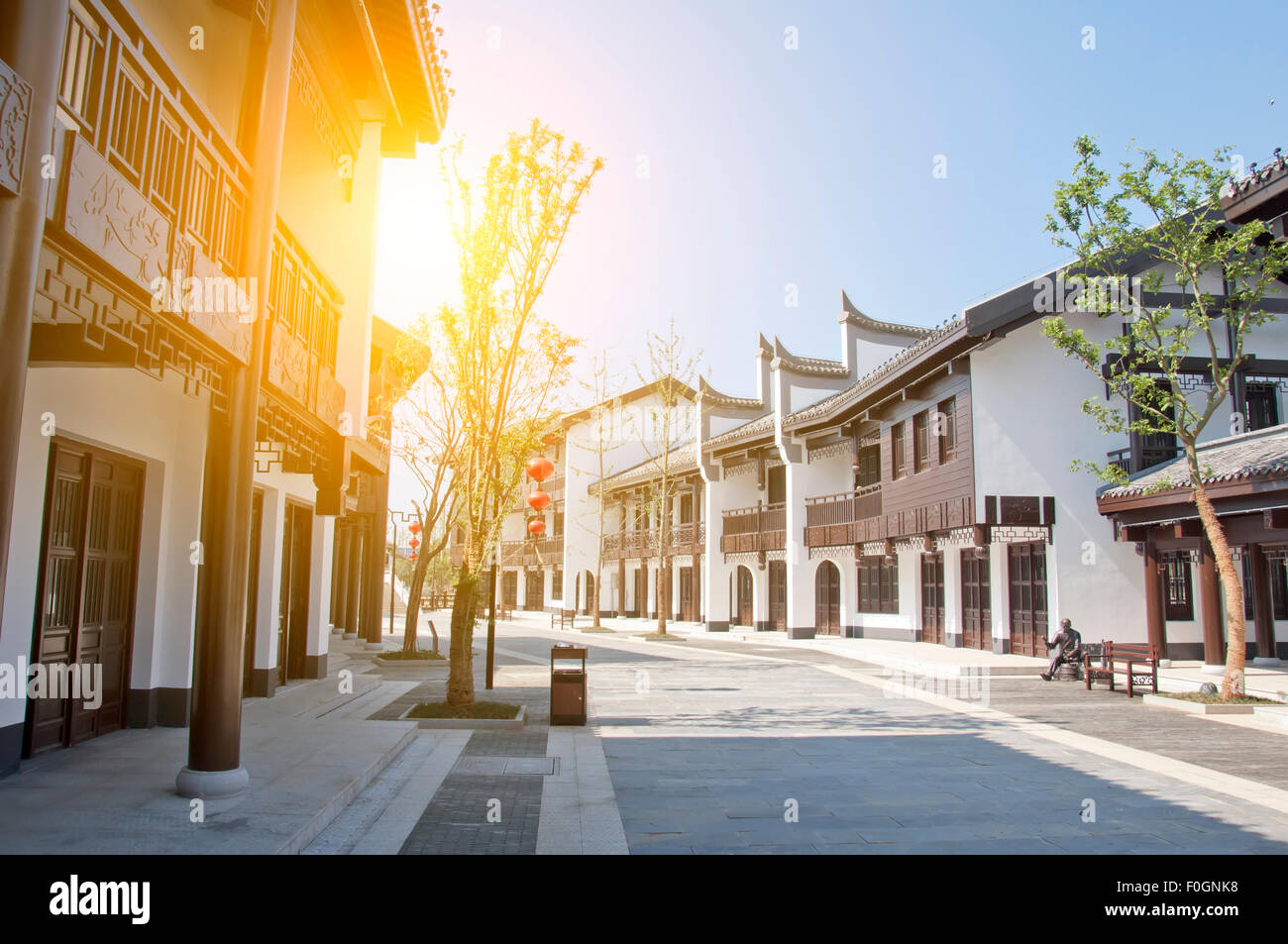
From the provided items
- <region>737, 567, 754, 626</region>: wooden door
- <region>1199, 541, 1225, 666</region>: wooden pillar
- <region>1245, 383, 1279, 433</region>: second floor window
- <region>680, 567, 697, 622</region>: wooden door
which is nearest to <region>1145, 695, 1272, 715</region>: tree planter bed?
<region>1199, 541, 1225, 666</region>: wooden pillar

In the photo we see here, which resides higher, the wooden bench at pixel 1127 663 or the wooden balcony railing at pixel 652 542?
the wooden balcony railing at pixel 652 542

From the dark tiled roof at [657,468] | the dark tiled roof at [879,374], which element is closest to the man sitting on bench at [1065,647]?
the dark tiled roof at [879,374]

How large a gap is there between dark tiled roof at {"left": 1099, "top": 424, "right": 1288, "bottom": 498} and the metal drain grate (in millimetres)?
11379

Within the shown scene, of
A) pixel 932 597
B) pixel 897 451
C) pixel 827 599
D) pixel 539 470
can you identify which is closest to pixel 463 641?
pixel 539 470

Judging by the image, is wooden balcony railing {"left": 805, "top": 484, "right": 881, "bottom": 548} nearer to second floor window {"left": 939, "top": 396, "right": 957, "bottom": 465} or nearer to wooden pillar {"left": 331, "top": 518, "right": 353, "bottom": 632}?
second floor window {"left": 939, "top": 396, "right": 957, "bottom": 465}

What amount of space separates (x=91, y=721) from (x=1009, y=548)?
18.5m

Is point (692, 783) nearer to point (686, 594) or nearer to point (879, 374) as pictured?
point (879, 374)

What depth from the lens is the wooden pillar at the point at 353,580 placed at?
23594 millimetres

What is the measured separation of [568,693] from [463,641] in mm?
1370

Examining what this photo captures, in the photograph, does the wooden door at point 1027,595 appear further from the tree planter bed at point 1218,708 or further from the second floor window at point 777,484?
the second floor window at point 777,484

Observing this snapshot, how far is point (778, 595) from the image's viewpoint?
105 ft

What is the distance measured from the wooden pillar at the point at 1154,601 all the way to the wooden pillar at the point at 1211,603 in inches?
51.7

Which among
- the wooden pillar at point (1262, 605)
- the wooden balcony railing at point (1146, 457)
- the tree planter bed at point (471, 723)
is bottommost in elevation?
the tree planter bed at point (471, 723)
